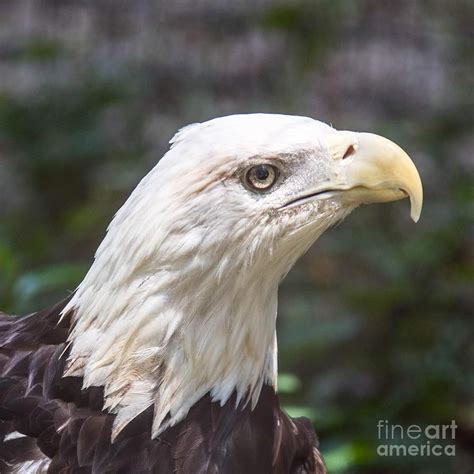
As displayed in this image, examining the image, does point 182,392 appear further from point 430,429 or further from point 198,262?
point 430,429

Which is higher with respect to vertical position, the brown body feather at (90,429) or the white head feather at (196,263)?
the white head feather at (196,263)

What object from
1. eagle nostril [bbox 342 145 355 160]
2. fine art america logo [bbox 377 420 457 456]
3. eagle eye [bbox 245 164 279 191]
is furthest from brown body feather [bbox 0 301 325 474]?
fine art america logo [bbox 377 420 457 456]

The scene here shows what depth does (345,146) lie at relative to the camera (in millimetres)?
2869

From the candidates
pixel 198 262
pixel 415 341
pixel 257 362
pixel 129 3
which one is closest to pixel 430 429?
pixel 415 341

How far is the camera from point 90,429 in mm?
2838

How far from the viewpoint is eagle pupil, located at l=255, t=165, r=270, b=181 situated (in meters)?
2.76

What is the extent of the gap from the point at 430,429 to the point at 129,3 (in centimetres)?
571

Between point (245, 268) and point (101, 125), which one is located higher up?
point (245, 268)

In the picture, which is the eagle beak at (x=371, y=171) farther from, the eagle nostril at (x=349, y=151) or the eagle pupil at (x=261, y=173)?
the eagle pupil at (x=261, y=173)

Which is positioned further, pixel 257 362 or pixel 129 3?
pixel 129 3

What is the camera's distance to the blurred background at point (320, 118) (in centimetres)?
523

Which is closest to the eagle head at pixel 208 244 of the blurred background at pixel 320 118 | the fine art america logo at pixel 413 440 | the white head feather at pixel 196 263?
the white head feather at pixel 196 263

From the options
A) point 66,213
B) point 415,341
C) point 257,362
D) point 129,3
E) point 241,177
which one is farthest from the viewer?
point 129,3

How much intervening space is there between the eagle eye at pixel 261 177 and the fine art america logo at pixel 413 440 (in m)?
2.30
